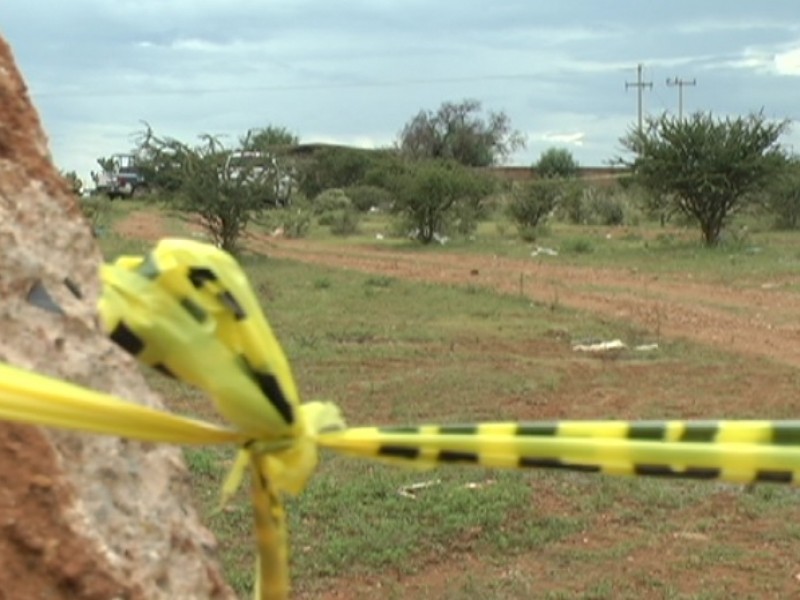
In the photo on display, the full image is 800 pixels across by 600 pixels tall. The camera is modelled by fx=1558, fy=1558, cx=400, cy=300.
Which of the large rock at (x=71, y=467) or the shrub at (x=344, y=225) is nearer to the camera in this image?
the large rock at (x=71, y=467)

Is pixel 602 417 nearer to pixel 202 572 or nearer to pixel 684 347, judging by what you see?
pixel 684 347

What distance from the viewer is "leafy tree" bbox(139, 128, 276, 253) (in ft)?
74.3

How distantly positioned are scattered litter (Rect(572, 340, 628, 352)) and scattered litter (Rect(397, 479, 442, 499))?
515cm

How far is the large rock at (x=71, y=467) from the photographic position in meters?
2.20

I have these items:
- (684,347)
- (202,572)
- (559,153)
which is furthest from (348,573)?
(559,153)

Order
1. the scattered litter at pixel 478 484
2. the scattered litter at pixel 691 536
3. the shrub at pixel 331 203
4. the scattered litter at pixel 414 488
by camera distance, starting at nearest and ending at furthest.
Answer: the scattered litter at pixel 691 536
the scattered litter at pixel 414 488
the scattered litter at pixel 478 484
the shrub at pixel 331 203

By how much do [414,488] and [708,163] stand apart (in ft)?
69.0

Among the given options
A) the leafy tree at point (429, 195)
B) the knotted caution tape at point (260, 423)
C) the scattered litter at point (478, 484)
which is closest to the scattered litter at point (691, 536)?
the scattered litter at point (478, 484)

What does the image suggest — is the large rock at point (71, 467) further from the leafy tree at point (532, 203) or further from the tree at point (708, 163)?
the leafy tree at point (532, 203)

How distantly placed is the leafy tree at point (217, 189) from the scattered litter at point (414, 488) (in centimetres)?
1599

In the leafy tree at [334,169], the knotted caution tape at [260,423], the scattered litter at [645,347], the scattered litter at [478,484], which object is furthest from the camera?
the leafy tree at [334,169]

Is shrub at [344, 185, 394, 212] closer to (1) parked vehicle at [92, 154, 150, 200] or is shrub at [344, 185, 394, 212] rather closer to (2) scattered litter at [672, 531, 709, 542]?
(1) parked vehicle at [92, 154, 150, 200]

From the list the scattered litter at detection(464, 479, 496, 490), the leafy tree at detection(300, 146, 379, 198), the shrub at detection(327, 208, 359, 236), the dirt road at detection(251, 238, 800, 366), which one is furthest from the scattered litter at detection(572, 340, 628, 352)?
the leafy tree at detection(300, 146, 379, 198)

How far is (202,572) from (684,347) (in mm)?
9687
